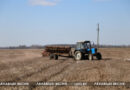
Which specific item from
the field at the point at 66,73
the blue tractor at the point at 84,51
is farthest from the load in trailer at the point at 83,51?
the field at the point at 66,73

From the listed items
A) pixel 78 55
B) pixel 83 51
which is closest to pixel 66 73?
pixel 78 55

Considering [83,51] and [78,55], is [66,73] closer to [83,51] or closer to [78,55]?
[78,55]

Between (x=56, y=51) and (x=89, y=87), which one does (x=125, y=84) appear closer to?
(x=89, y=87)

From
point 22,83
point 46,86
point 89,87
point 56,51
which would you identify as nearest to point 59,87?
point 46,86

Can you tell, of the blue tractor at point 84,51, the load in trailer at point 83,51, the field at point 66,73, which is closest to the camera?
the field at point 66,73

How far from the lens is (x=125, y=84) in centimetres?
1072

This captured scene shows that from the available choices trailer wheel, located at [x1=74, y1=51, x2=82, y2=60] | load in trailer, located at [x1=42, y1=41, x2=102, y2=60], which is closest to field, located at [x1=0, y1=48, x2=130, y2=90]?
load in trailer, located at [x1=42, y1=41, x2=102, y2=60]

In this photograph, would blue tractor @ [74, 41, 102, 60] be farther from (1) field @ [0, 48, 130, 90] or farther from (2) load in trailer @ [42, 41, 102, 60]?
(1) field @ [0, 48, 130, 90]

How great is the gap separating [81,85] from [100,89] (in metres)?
1.03

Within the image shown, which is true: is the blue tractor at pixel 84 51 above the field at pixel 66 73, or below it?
above

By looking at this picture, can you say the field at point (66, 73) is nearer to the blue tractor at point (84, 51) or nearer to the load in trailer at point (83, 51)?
the load in trailer at point (83, 51)

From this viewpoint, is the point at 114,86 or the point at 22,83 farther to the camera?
the point at 22,83

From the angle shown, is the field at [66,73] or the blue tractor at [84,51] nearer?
the field at [66,73]

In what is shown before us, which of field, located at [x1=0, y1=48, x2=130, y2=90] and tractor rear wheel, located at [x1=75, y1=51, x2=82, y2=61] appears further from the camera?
tractor rear wheel, located at [x1=75, y1=51, x2=82, y2=61]
